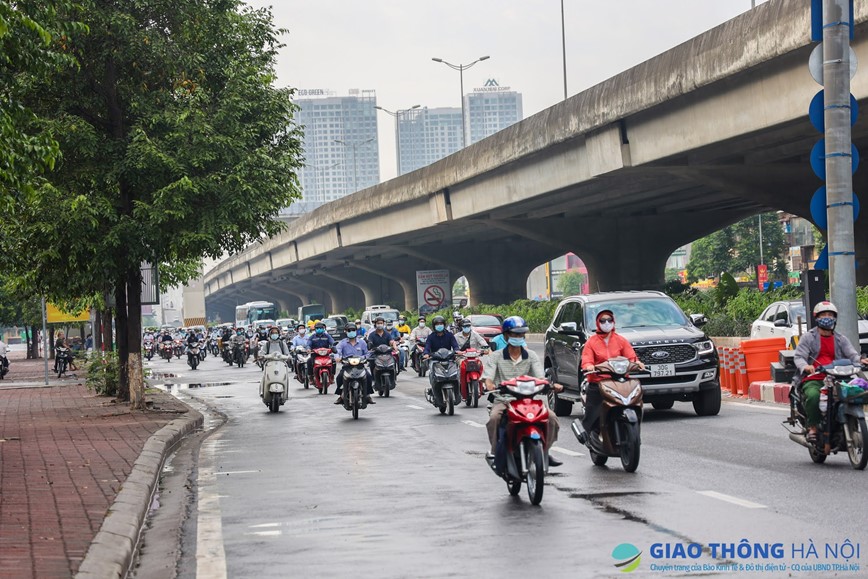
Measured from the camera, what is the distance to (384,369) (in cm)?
2869

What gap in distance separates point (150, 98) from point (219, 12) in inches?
84.5

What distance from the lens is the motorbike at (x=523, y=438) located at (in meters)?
10.8

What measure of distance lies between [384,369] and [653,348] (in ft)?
34.8

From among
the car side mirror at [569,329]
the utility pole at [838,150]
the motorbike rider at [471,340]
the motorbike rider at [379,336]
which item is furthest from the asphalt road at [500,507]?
the motorbike rider at [379,336]

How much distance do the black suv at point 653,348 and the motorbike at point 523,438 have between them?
6.87 m

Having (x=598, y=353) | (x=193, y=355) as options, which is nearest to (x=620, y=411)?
(x=598, y=353)

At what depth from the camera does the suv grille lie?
18922mm

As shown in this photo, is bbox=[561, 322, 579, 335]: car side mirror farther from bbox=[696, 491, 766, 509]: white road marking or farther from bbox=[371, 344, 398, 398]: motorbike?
bbox=[371, 344, 398, 398]: motorbike

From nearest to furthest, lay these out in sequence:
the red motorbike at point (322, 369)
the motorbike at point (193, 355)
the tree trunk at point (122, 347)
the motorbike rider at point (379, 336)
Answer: the motorbike rider at point (379, 336) → the tree trunk at point (122, 347) → the red motorbike at point (322, 369) → the motorbike at point (193, 355)

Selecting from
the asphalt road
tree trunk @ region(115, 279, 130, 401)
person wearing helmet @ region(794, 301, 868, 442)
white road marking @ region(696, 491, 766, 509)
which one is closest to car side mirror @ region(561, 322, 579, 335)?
the asphalt road

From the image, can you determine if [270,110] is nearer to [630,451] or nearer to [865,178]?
[630,451]

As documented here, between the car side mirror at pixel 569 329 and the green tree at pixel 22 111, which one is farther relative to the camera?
the car side mirror at pixel 569 329

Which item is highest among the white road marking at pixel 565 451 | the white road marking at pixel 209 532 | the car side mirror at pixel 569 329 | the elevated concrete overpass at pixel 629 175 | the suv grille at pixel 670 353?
the elevated concrete overpass at pixel 629 175

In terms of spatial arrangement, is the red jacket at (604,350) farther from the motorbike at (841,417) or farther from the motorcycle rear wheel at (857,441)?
the motorcycle rear wheel at (857,441)
